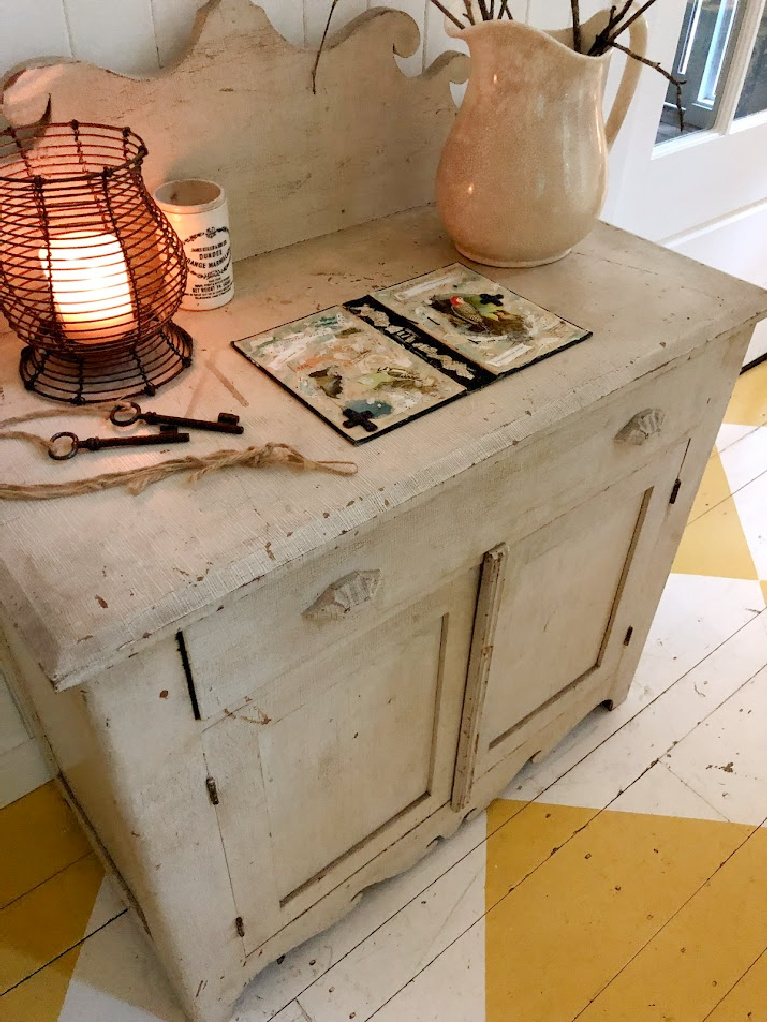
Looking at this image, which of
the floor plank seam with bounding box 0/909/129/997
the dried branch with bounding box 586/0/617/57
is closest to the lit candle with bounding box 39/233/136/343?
the dried branch with bounding box 586/0/617/57

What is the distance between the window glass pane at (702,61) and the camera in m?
1.51

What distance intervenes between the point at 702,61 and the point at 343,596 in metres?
1.44

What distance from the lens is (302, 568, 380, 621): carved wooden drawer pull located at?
28.4 inches

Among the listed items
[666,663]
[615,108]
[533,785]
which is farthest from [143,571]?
[666,663]

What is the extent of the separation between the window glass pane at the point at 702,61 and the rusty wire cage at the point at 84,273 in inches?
45.3

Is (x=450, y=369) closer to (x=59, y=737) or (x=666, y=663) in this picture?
(x=59, y=737)

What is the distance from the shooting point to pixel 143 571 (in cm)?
61

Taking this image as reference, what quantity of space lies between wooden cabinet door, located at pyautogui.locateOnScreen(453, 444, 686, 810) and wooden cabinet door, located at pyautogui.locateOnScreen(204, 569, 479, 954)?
3 cm

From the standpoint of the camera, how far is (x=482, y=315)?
2.96ft

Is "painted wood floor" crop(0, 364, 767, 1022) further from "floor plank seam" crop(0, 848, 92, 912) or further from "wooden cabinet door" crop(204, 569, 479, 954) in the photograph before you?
"wooden cabinet door" crop(204, 569, 479, 954)

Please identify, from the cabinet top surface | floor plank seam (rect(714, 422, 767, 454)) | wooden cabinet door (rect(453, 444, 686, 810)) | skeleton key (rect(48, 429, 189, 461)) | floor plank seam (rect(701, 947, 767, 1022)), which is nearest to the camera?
the cabinet top surface

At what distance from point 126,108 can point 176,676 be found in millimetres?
580

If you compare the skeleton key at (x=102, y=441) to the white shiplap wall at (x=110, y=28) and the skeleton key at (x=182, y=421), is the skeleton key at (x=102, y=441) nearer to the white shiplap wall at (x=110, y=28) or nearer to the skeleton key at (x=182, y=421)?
the skeleton key at (x=182, y=421)

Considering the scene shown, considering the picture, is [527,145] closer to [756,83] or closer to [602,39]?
[602,39]
